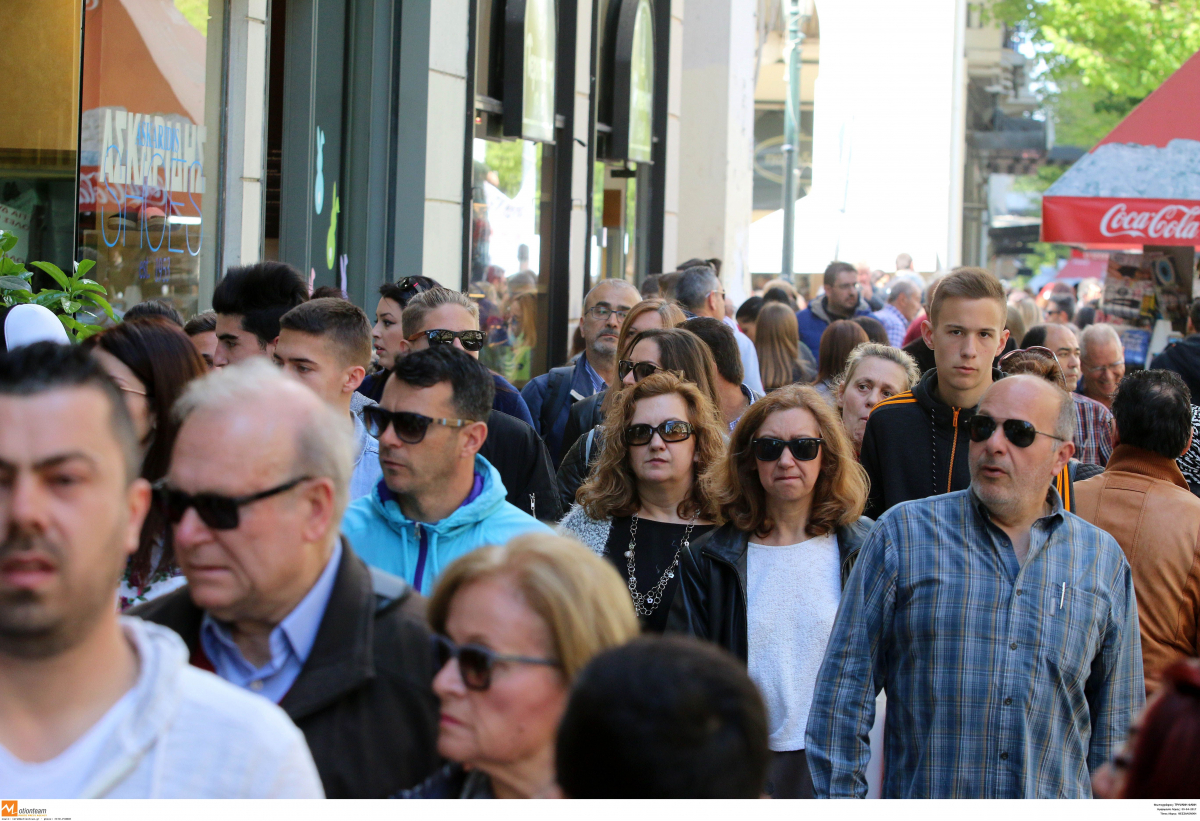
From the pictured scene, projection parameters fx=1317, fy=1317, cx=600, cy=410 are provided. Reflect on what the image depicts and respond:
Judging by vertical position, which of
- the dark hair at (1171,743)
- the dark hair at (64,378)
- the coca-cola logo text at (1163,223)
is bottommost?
the dark hair at (1171,743)

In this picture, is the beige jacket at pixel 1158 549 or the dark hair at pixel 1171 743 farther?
the beige jacket at pixel 1158 549

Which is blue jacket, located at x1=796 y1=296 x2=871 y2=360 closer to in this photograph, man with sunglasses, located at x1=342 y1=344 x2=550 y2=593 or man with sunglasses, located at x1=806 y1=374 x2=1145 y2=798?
man with sunglasses, located at x1=806 y1=374 x2=1145 y2=798

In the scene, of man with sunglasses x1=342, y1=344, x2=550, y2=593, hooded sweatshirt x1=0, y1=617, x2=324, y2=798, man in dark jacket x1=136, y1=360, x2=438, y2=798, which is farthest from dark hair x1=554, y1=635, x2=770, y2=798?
man with sunglasses x1=342, y1=344, x2=550, y2=593

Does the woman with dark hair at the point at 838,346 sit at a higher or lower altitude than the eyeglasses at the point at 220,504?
higher

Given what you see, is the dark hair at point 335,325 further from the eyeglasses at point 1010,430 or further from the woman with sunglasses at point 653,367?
the eyeglasses at point 1010,430

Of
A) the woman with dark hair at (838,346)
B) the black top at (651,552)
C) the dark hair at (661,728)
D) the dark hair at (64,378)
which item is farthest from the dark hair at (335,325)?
the woman with dark hair at (838,346)

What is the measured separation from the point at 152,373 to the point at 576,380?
12.5ft

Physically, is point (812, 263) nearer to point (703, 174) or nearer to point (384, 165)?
point (703, 174)

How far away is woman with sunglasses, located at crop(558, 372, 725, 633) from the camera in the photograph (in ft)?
15.2

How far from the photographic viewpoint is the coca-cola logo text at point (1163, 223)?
10.5 meters

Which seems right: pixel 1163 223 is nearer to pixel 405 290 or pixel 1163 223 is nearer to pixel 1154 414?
pixel 1154 414

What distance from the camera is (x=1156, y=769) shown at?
1.70m

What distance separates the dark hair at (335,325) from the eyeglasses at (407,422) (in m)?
1.02

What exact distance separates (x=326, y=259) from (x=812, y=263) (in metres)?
30.0
